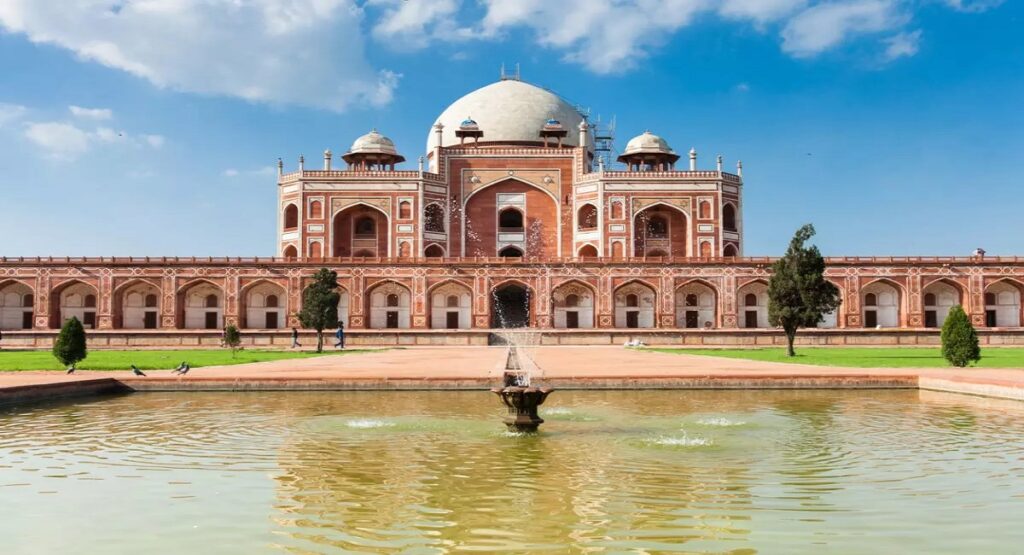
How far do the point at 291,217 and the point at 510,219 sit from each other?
10.1 meters

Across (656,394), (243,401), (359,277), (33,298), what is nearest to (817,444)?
(656,394)

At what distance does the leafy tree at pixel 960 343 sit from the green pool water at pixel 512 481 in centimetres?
605

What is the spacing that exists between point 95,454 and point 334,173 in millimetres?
31862

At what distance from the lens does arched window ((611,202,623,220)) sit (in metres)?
37.5

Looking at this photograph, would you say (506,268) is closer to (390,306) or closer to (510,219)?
(390,306)

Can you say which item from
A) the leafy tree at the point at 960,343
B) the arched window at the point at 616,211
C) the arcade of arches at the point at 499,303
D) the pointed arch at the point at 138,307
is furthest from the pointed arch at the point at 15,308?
the leafy tree at the point at 960,343

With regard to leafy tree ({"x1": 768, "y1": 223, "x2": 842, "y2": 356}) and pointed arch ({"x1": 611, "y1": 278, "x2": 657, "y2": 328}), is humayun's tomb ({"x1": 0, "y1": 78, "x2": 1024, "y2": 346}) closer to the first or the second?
pointed arch ({"x1": 611, "y1": 278, "x2": 657, "y2": 328})

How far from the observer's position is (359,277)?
32.5 meters

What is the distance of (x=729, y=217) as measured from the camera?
38.7 metres

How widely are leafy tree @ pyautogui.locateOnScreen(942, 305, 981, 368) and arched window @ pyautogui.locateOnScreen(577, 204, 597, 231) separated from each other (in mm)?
23419

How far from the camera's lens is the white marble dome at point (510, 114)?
139 ft

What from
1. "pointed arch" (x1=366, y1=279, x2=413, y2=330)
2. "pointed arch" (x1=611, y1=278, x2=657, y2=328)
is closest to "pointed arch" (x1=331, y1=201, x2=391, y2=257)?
"pointed arch" (x1=366, y1=279, x2=413, y2=330)

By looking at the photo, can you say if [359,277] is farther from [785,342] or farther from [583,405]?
[583,405]

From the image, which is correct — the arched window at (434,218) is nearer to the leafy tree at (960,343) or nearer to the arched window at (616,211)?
the arched window at (616,211)
